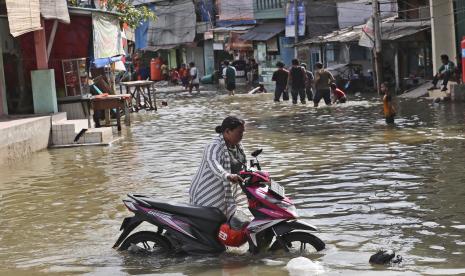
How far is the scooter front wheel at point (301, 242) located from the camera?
7344mm

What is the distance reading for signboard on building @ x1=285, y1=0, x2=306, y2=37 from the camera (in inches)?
1679

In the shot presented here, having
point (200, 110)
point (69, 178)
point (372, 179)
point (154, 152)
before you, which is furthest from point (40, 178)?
point (200, 110)

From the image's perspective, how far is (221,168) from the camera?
726 centimetres

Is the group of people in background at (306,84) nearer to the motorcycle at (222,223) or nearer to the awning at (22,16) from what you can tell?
the awning at (22,16)

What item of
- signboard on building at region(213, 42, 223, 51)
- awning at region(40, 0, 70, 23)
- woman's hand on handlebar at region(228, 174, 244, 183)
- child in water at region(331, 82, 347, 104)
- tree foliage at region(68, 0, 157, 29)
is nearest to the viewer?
woman's hand on handlebar at region(228, 174, 244, 183)

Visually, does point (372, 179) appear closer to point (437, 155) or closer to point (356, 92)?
point (437, 155)

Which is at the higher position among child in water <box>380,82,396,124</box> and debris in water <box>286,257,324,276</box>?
child in water <box>380,82,396,124</box>

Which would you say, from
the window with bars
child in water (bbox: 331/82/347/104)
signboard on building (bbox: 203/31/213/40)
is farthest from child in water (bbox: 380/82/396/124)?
signboard on building (bbox: 203/31/213/40)

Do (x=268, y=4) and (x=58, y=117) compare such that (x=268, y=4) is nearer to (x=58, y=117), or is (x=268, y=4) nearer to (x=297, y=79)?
(x=297, y=79)

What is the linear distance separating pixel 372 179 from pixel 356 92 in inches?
862

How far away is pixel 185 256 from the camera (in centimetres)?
762

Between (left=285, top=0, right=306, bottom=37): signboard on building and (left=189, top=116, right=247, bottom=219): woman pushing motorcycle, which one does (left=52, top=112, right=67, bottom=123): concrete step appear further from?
(left=285, top=0, right=306, bottom=37): signboard on building

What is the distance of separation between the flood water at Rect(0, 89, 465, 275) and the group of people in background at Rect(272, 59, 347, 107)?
3.92 m

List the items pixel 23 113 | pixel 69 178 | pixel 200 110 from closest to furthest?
pixel 69 178 < pixel 23 113 < pixel 200 110
